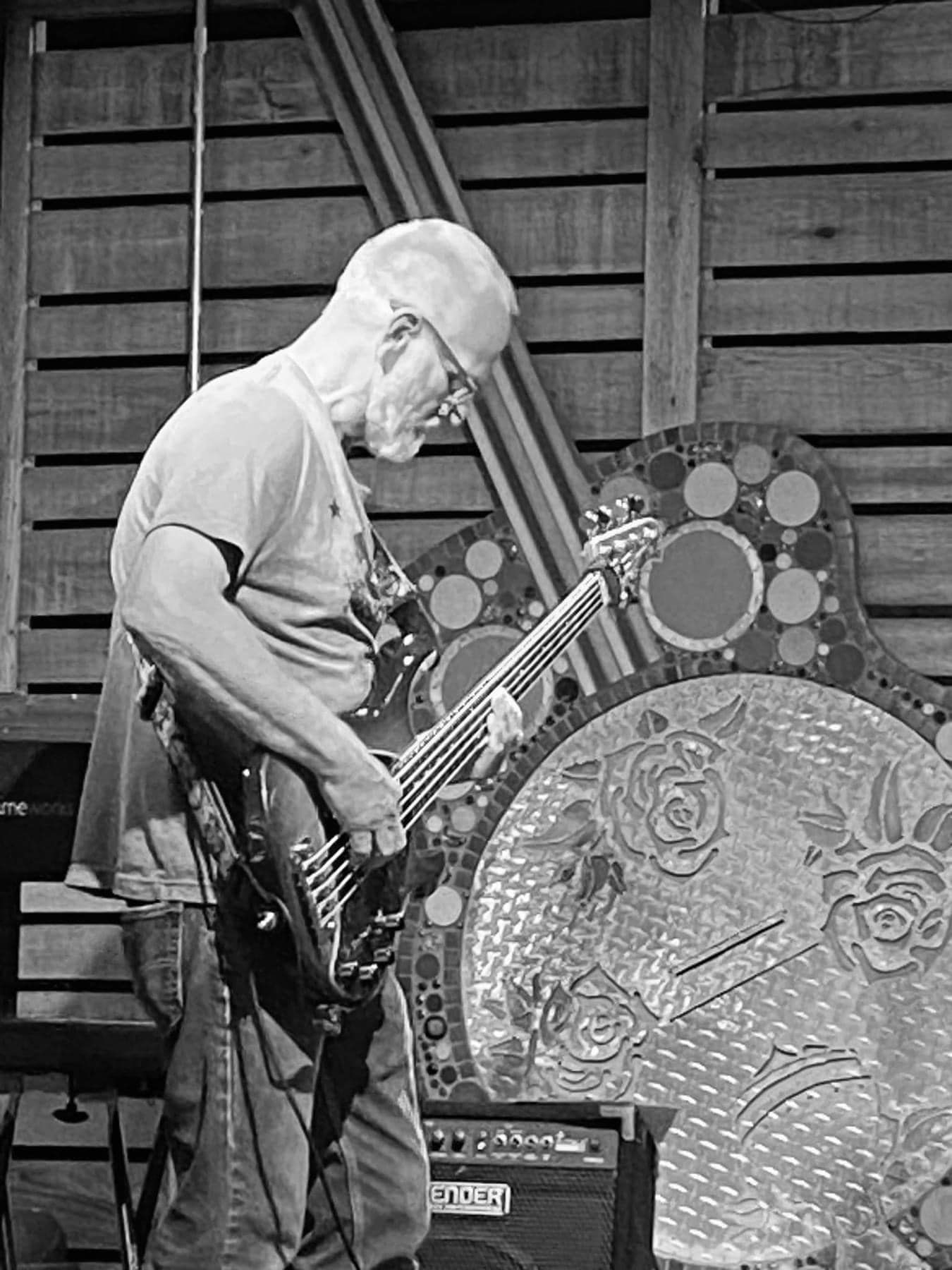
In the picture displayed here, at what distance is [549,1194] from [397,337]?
1.69 meters

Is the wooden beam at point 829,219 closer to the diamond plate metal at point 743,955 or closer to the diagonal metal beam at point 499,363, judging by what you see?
the diagonal metal beam at point 499,363

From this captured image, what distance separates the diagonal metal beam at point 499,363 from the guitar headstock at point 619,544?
4.98ft

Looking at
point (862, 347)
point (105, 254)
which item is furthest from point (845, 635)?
point (105, 254)

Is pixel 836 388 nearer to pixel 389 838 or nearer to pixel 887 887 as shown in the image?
pixel 887 887

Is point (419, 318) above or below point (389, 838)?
above

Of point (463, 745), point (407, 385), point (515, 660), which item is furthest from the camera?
point (515, 660)

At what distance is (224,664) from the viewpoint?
293 cm

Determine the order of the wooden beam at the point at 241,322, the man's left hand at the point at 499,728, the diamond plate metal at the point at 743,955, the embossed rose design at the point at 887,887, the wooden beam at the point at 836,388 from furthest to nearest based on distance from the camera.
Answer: the wooden beam at the point at 241,322 → the wooden beam at the point at 836,388 → the embossed rose design at the point at 887,887 → the diamond plate metal at the point at 743,955 → the man's left hand at the point at 499,728

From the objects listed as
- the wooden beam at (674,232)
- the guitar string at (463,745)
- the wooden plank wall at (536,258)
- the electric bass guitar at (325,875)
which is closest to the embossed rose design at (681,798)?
the wooden plank wall at (536,258)

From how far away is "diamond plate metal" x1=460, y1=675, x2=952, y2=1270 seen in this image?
532cm

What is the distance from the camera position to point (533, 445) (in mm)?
5918

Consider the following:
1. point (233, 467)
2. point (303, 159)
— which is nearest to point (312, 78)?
point (303, 159)

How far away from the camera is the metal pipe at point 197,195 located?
611 centimetres

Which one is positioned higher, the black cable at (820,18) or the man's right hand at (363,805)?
the black cable at (820,18)
